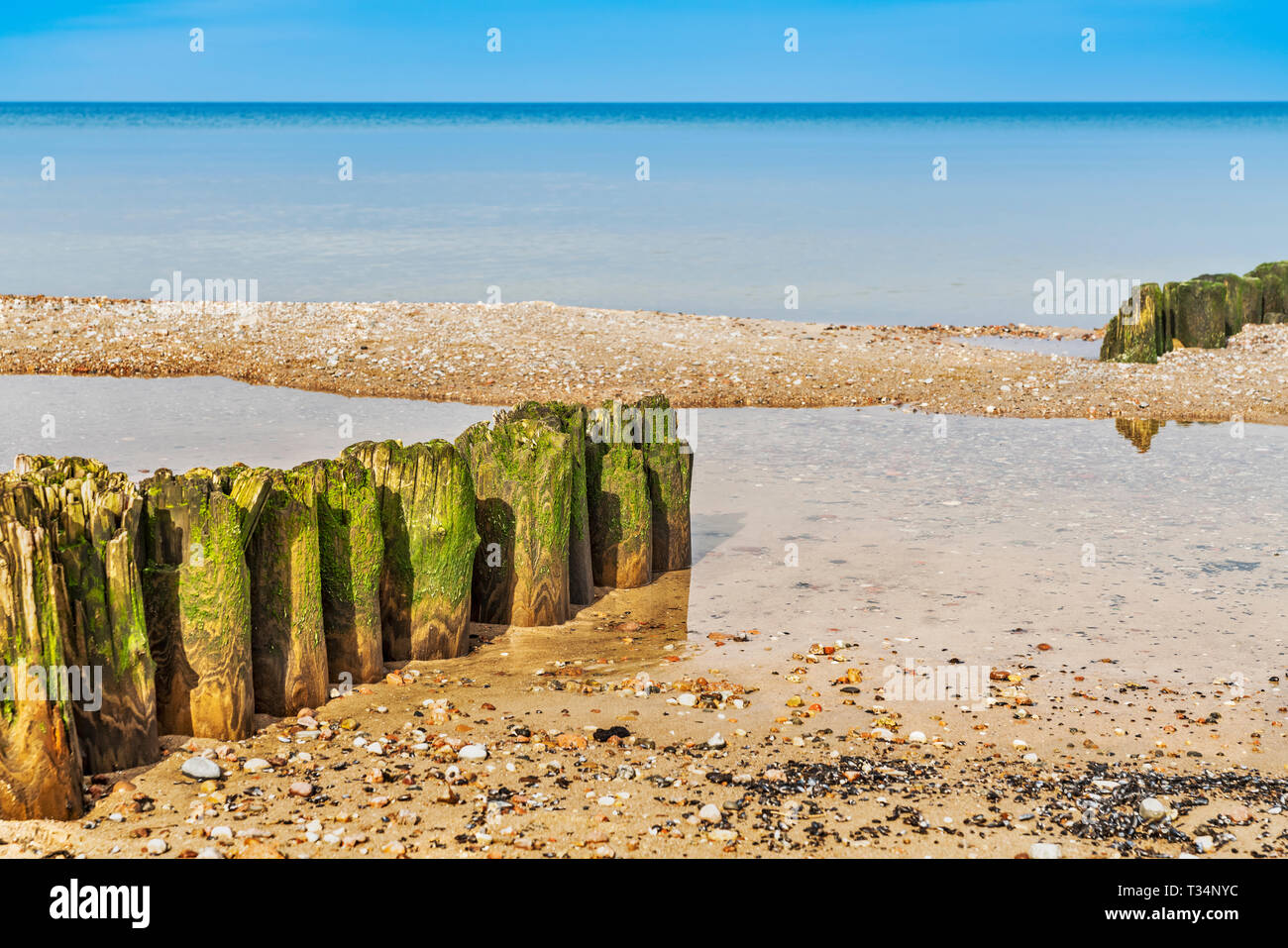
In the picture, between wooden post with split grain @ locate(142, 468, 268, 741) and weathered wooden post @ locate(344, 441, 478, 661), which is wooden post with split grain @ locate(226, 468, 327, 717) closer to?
wooden post with split grain @ locate(142, 468, 268, 741)

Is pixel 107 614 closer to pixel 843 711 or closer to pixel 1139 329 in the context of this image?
pixel 843 711

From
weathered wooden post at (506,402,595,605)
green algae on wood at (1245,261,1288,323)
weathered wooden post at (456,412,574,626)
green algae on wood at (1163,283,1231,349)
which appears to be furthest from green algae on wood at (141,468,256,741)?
green algae on wood at (1245,261,1288,323)

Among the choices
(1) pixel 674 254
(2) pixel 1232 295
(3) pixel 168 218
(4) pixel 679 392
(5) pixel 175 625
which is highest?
(3) pixel 168 218

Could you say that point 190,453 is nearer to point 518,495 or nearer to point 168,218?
point 518,495

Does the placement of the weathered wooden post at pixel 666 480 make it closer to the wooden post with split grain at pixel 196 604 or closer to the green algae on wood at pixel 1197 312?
the wooden post with split grain at pixel 196 604

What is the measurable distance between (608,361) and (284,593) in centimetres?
1074

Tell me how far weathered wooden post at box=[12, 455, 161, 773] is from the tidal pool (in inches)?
131

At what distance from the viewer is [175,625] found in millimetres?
5715

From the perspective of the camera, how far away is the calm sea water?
85.5ft

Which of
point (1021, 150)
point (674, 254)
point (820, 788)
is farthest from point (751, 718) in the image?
point (1021, 150)

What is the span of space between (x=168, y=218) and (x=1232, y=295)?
30.3 metres

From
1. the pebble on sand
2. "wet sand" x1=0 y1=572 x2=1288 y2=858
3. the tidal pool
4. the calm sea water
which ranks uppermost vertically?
the calm sea water

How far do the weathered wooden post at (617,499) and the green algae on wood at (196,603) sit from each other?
3.14 metres

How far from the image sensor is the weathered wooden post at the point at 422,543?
6.83m
